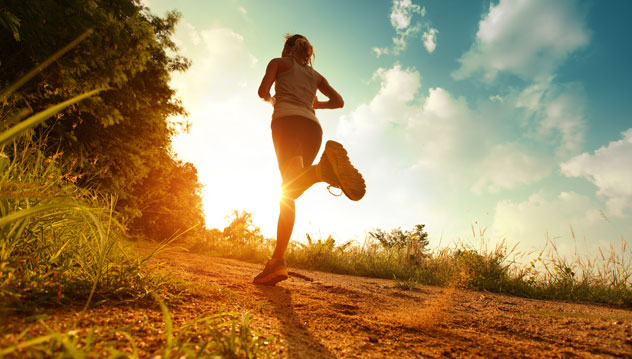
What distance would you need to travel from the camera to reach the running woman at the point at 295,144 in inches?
91.3

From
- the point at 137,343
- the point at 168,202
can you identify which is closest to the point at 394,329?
the point at 137,343

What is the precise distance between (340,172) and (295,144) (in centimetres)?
54

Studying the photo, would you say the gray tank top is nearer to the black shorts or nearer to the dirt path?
the black shorts

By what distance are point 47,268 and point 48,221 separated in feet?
0.79

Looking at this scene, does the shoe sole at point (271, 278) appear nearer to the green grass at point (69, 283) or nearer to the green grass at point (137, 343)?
the green grass at point (69, 283)

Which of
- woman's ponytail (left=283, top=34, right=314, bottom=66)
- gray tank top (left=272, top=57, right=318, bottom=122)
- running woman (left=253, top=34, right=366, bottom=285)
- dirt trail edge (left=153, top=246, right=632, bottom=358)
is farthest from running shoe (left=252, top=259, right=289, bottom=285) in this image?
woman's ponytail (left=283, top=34, right=314, bottom=66)

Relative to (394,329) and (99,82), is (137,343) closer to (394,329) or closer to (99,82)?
(394,329)

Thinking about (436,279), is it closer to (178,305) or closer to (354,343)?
(354,343)

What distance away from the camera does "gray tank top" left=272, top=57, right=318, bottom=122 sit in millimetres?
2617

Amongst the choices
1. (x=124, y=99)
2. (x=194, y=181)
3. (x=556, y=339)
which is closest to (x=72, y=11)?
(x=124, y=99)

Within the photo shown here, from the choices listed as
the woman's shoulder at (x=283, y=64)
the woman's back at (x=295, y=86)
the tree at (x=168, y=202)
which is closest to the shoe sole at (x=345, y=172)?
the woman's back at (x=295, y=86)

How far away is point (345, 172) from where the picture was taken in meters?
2.31

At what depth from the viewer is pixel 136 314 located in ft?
3.29

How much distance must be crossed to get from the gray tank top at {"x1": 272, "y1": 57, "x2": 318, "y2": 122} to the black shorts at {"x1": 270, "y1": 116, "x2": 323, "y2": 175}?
6cm
